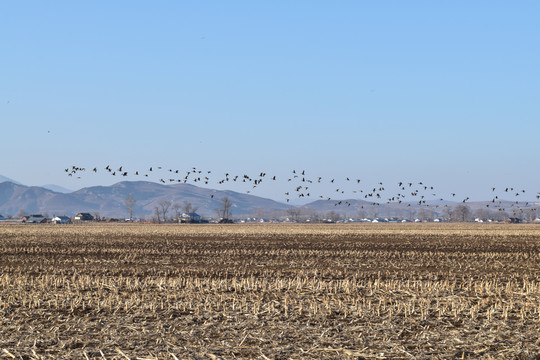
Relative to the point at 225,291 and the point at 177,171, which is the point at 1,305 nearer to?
the point at 225,291

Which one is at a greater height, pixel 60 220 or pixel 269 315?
pixel 60 220

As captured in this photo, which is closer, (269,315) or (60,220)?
(269,315)

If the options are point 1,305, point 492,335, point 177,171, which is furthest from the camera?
point 177,171

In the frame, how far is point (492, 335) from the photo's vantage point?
14.4m

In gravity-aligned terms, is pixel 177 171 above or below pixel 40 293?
above

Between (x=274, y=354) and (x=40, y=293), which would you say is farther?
(x=40, y=293)

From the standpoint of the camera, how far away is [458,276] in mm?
27641

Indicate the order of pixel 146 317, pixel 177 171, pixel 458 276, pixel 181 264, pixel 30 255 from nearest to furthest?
1. pixel 146 317
2. pixel 458 276
3. pixel 181 264
4. pixel 30 255
5. pixel 177 171

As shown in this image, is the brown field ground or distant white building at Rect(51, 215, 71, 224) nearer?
the brown field ground

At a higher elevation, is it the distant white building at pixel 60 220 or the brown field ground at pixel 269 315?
the distant white building at pixel 60 220

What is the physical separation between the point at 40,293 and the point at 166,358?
30.9ft

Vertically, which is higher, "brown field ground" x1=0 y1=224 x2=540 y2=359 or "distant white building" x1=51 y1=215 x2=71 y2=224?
A: "distant white building" x1=51 y1=215 x2=71 y2=224

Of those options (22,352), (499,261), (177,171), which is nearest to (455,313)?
(22,352)

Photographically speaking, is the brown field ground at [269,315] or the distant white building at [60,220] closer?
the brown field ground at [269,315]
